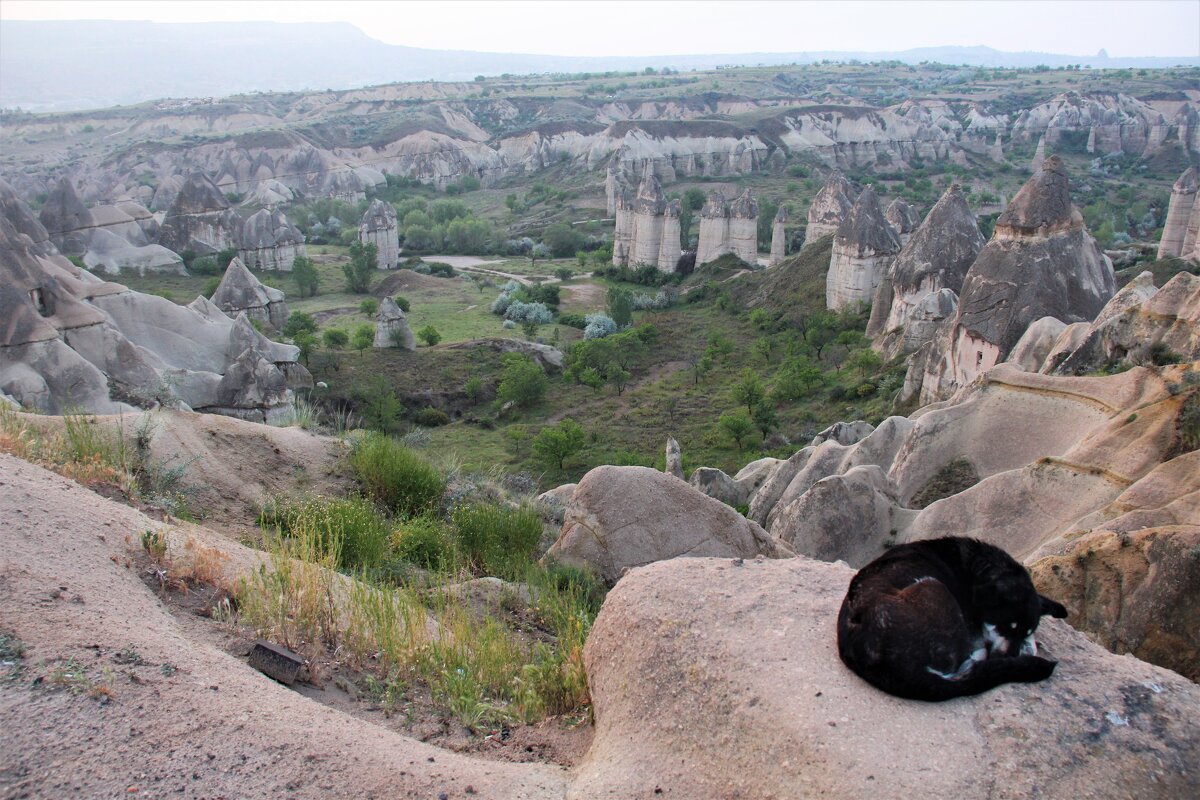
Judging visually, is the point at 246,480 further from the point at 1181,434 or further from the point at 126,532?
the point at 1181,434

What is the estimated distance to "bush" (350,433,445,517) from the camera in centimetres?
916

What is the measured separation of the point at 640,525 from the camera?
352 inches

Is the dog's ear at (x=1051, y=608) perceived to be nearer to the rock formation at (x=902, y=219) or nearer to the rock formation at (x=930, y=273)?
the rock formation at (x=930, y=273)

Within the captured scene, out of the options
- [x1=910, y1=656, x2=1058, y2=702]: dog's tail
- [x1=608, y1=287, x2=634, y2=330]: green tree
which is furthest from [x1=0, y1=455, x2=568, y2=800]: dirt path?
[x1=608, y1=287, x2=634, y2=330]: green tree

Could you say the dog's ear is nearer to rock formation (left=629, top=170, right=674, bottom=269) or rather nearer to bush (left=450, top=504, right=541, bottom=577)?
bush (left=450, top=504, right=541, bottom=577)

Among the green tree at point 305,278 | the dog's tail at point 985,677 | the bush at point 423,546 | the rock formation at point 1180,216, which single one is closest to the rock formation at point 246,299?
the green tree at point 305,278

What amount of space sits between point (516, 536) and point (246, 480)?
2458mm

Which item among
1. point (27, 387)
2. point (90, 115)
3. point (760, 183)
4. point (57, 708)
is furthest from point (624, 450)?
point (90, 115)

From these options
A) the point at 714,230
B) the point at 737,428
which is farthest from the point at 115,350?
the point at 714,230

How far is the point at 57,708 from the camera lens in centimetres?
373

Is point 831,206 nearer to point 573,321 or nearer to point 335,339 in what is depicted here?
point 573,321

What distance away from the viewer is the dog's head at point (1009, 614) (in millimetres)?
3957

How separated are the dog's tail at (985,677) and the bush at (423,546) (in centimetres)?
440

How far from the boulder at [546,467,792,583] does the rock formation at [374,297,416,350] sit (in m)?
21.1
